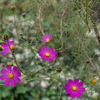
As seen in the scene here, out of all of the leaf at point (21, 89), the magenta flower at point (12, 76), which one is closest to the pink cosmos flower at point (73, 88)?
the magenta flower at point (12, 76)

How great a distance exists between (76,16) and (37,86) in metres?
0.78

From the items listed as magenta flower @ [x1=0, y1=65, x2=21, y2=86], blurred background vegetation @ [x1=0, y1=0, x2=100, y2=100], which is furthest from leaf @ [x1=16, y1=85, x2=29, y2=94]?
magenta flower @ [x1=0, y1=65, x2=21, y2=86]

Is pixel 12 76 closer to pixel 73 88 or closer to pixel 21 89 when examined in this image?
pixel 73 88

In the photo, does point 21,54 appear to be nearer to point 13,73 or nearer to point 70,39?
point 70,39

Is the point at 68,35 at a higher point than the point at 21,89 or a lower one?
higher

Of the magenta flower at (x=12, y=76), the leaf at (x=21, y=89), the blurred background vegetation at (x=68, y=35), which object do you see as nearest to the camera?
the magenta flower at (x=12, y=76)

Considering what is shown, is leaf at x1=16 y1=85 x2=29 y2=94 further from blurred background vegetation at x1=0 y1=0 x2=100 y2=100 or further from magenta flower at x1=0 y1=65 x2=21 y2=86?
magenta flower at x1=0 y1=65 x2=21 y2=86

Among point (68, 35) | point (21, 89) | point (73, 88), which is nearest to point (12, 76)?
point (73, 88)

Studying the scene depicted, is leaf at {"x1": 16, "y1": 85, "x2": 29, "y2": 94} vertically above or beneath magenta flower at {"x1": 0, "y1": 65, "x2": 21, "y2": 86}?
beneath

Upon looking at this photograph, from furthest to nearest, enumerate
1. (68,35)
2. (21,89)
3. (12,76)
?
1. (21,89)
2. (68,35)
3. (12,76)

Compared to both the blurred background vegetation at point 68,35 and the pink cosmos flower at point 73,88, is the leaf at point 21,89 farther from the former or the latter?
the pink cosmos flower at point 73,88

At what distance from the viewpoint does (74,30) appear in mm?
606

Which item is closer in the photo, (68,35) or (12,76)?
(12,76)

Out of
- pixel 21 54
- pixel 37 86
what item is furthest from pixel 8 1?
pixel 37 86
